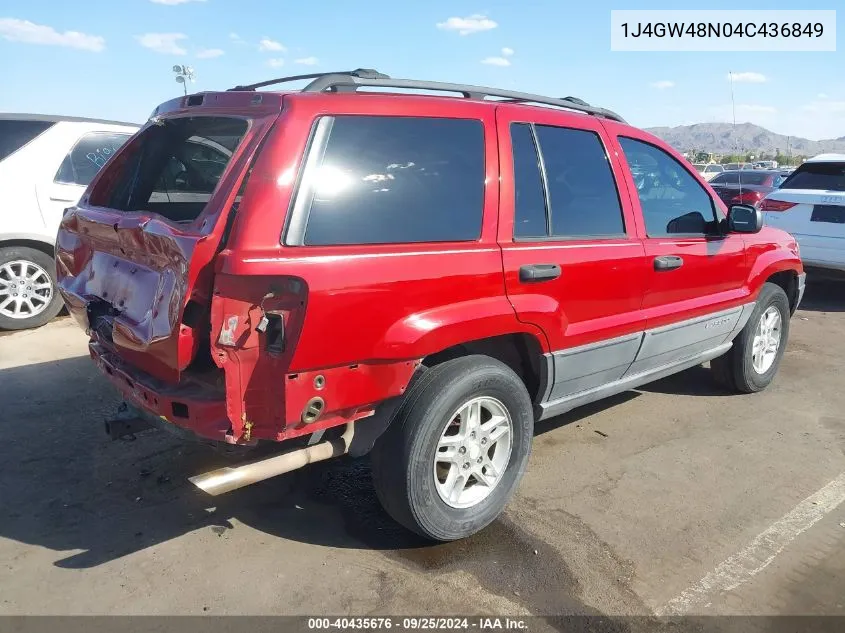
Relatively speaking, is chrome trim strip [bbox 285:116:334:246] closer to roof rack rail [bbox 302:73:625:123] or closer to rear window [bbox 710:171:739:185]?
roof rack rail [bbox 302:73:625:123]

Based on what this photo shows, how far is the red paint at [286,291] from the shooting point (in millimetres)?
2486

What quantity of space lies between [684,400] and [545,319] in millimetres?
2360

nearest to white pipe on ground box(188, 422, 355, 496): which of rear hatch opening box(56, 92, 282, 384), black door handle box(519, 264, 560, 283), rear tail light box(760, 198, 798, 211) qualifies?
rear hatch opening box(56, 92, 282, 384)

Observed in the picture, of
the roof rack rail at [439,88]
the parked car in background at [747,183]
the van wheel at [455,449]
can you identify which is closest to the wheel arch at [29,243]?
the roof rack rail at [439,88]

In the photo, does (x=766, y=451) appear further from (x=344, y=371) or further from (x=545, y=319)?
(x=344, y=371)

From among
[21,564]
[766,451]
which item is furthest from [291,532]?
[766,451]

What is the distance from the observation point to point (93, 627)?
2566mm

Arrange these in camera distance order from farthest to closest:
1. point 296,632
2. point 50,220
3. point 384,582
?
point 50,220 < point 384,582 < point 296,632

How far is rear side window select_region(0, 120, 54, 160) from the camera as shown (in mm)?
6512

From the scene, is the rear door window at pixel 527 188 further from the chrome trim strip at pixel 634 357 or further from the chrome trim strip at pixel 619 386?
the chrome trim strip at pixel 619 386

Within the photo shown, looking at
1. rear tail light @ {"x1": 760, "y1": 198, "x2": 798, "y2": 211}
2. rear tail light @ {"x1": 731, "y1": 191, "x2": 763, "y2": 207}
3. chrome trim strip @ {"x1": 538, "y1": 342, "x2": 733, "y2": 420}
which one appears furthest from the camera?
rear tail light @ {"x1": 731, "y1": 191, "x2": 763, "y2": 207}

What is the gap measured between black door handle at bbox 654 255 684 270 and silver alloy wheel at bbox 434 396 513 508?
1.37 metres

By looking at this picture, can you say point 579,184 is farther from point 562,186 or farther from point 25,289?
point 25,289

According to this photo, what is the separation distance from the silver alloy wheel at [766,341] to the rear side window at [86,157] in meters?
5.95
